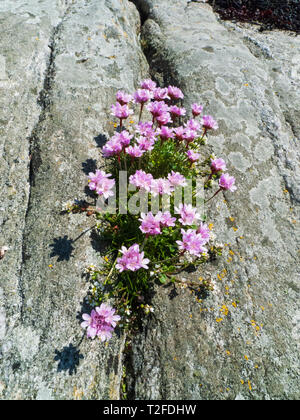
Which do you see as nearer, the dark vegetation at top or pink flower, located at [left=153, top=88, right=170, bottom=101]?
pink flower, located at [left=153, top=88, right=170, bottom=101]

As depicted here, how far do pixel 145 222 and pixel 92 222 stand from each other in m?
1.03

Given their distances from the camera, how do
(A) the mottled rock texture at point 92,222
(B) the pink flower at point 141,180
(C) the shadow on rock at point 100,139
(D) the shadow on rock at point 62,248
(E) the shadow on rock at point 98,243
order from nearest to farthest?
(A) the mottled rock texture at point 92,222 < (B) the pink flower at point 141,180 < (D) the shadow on rock at point 62,248 < (E) the shadow on rock at point 98,243 < (C) the shadow on rock at point 100,139

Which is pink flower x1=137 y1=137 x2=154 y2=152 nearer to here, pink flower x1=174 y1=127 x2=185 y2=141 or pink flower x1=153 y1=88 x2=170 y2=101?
pink flower x1=174 y1=127 x2=185 y2=141

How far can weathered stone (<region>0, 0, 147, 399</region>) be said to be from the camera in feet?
7.78

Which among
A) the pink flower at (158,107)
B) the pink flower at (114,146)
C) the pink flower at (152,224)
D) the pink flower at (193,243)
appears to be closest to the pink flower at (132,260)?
the pink flower at (152,224)

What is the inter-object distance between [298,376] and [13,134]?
4440 millimetres

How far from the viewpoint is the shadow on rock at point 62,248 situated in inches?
113

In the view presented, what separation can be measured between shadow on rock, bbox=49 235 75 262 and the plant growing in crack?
323 millimetres

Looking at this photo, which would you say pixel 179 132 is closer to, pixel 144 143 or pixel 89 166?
pixel 144 143

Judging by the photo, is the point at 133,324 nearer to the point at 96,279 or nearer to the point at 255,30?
the point at 96,279

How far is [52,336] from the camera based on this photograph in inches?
96.4

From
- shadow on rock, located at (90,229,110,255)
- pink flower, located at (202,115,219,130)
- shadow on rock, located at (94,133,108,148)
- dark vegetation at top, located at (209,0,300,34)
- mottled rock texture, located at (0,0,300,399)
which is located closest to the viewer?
mottled rock texture, located at (0,0,300,399)

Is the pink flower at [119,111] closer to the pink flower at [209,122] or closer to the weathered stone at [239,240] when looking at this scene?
the pink flower at [209,122]

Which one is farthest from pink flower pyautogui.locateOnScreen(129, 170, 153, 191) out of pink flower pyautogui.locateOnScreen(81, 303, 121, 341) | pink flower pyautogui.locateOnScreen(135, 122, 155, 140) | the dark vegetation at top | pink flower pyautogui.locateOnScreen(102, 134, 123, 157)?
the dark vegetation at top
